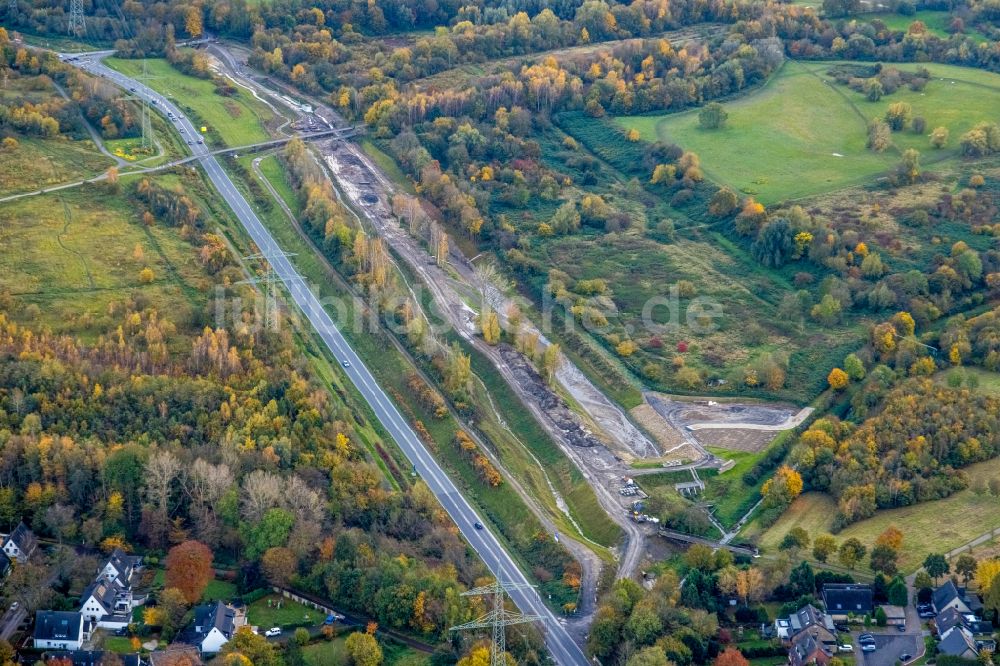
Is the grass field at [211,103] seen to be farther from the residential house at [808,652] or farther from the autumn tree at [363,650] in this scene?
the residential house at [808,652]

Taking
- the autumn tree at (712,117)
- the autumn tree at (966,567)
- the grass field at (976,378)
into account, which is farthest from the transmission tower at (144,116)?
the autumn tree at (966,567)

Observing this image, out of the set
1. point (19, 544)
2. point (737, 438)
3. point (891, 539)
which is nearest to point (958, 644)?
point (891, 539)

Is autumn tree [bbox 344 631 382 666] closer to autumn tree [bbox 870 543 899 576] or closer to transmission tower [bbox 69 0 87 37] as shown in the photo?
autumn tree [bbox 870 543 899 576]

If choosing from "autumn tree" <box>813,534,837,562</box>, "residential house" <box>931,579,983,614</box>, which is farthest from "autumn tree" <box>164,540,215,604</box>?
"residential house" <box>931,579,983,614</box>

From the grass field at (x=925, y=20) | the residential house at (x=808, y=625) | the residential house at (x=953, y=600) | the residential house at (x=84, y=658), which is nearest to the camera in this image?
the residential house at (x=84, y=658)

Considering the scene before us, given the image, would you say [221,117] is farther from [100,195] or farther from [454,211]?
[454,211]

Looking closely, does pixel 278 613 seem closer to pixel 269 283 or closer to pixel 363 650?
pixel 363 650
